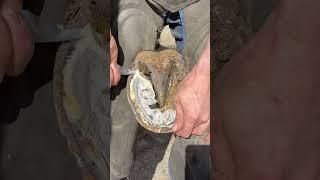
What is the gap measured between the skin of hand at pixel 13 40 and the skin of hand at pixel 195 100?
294mm

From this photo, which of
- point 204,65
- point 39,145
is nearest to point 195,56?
point 204,65

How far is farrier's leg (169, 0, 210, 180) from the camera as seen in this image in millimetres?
640

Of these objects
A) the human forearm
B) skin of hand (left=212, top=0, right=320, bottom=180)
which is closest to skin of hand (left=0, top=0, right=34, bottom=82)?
skin of hand (left=212, top=0, right=320, bottom=180)

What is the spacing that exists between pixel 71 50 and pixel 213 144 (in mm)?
199

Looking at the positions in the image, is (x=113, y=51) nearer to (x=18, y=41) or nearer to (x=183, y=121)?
(x=183, y=121)

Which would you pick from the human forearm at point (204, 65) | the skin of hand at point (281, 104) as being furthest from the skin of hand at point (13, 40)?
the human forearm at point (204, 65)

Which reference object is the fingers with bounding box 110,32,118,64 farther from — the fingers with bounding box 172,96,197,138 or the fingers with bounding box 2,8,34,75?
the fingers with bounding box 2,8,34,75

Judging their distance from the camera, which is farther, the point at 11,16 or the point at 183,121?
the point at 183,121

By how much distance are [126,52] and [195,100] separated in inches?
5.3

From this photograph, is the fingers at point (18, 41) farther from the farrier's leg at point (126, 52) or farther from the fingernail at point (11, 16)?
the farrier's leg at point (126, 52)

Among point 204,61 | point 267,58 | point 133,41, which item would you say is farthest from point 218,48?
point 267,58

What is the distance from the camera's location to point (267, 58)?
0.30m

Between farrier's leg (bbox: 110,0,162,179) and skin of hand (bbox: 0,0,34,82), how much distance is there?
29 centimetres

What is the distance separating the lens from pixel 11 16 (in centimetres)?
34
